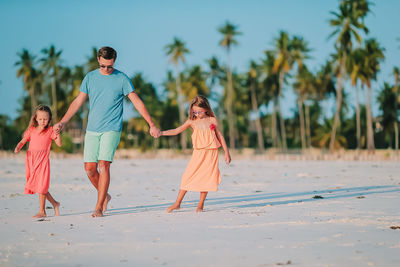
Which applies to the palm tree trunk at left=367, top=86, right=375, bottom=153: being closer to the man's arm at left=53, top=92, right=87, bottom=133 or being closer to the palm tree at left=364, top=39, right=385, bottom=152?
the palm tree at left=364, top=39, right=385, bottom=152

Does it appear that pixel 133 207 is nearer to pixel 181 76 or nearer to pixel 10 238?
pixel 10 238

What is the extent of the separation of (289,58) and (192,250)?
5341 cm

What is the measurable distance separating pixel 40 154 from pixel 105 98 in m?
1.16

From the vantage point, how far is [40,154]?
691 cm

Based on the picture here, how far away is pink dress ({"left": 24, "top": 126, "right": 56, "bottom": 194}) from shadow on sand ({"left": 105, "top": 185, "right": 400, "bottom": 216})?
38.0 inches

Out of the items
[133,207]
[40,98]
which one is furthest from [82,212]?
[40,98]

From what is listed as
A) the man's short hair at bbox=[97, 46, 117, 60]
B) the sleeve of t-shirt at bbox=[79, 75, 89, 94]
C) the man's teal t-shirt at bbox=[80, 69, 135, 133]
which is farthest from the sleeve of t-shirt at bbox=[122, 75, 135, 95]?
the sleeve of t-shirt at bbox=[79, 75, 89, 94]

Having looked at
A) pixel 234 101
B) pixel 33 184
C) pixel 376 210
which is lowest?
pixel 376 210

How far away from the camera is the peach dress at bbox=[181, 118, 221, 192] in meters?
7.20

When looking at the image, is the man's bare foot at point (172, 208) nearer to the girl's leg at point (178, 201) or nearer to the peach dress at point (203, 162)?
the girl's leg at point (178, 201)

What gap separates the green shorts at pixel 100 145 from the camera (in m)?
6.60

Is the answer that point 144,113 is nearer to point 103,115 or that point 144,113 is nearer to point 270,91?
point 103,115

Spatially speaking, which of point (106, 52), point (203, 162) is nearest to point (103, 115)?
point (106, 52)

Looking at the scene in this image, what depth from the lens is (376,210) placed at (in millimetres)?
7395
